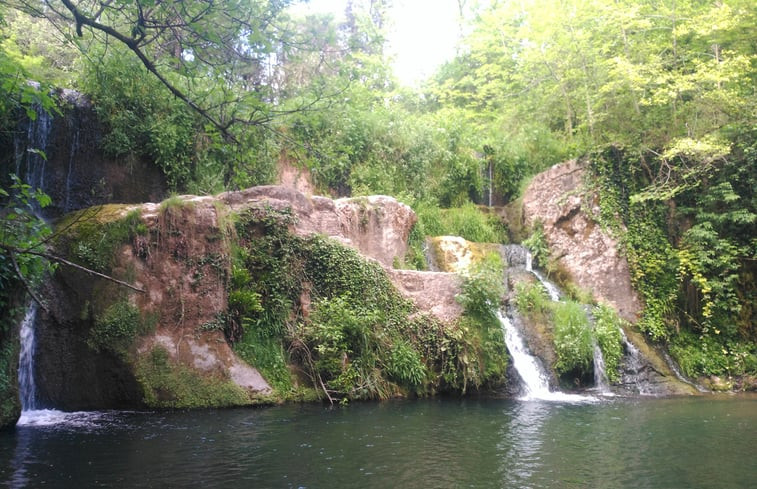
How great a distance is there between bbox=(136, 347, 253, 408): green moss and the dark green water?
34 cm

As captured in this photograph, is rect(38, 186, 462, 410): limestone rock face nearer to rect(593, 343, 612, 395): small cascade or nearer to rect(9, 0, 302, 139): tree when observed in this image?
rect(593, 343, 612, 395): small cascade

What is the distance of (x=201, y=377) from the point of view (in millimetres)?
9766

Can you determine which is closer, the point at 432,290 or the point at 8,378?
the point at 8,378

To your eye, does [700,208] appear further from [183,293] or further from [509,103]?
[183,293]

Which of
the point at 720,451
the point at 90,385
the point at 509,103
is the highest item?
the point at 509,103

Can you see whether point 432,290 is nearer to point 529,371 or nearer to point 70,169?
point 529,371

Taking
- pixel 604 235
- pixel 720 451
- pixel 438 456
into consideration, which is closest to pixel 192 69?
pixel 438 456

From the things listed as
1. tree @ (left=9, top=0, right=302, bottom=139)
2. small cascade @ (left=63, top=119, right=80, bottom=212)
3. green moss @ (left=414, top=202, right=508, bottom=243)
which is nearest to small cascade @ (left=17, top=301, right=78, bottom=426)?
small cascade @ (left=63, top=119, right=80, bottom=212)

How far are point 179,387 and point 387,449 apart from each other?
14.2 ft

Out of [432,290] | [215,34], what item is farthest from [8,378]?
[432,290]

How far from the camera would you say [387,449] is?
22.3ft

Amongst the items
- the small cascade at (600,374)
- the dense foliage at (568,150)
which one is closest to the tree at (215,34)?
the dense foliage at (568,150)

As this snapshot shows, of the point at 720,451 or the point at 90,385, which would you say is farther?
the point at 90,385

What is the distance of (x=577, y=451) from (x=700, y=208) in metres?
11.8
